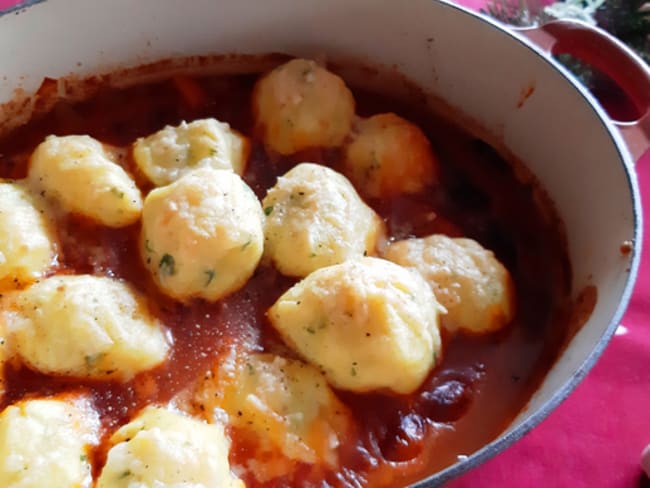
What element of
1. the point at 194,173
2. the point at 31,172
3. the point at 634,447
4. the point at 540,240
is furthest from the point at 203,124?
the point at 634,447

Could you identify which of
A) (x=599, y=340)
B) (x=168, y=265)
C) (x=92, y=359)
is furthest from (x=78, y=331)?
(x=599, y=340)

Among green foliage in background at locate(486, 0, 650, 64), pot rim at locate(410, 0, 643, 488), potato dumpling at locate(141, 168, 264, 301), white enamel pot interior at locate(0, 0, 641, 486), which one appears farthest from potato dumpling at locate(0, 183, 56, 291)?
green foliage in background at locate(486, 0, 650, 64)

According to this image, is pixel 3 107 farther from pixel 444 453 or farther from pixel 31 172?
pixel 444 453

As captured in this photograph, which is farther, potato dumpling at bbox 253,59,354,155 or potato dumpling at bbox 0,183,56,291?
potato dumpling at bbox 253,59,354,155

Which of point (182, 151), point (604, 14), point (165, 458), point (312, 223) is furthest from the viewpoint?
point (604, 14)

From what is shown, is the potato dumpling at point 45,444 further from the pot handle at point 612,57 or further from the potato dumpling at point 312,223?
the pot handle at point 612,57

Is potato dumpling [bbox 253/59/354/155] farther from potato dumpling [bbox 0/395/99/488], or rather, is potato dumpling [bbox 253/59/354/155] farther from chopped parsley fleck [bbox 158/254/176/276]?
potato dumpling [bbox 0/395/99/488]

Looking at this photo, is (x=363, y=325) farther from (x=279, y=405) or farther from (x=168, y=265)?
(x=168, y=265)
